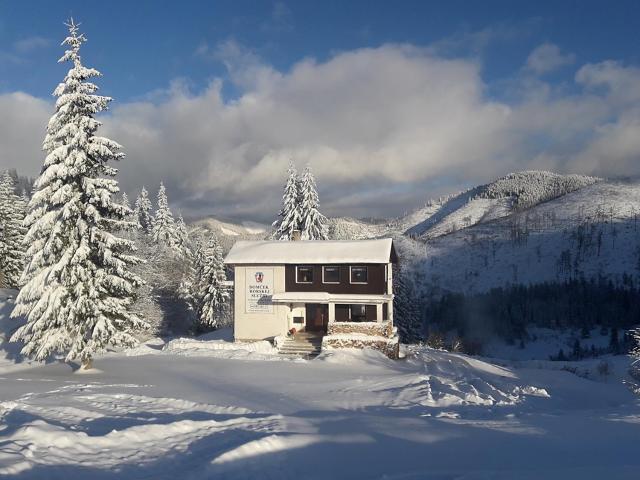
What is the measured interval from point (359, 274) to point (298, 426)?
56.7ft

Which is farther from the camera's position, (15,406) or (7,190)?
(7,190)

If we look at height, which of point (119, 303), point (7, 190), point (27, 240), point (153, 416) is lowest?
point (153, 416)

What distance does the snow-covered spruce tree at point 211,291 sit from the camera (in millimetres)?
47281

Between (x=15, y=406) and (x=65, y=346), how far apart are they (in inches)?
261

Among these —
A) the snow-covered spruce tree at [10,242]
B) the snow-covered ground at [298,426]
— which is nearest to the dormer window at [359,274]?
the snow-covered ground at [298,426]

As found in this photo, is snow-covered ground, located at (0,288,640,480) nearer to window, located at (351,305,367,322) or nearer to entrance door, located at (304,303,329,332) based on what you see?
entrance door, located at (304,303,329,332)

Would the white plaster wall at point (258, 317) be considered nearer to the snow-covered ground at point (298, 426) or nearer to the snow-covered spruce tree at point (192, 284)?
the snow-covered ground at point (298, 426)

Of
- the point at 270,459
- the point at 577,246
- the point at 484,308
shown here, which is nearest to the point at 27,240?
the point at 270,459

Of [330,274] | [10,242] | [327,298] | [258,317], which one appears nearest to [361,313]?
[327,298]

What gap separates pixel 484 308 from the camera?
5733 inches

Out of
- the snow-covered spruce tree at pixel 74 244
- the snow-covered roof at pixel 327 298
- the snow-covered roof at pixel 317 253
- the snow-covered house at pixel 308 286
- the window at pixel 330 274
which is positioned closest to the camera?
the snow-covered spruce tree at pixel 74 244

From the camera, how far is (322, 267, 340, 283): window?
27766mm

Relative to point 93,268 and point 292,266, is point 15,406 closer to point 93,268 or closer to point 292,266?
point 93,268

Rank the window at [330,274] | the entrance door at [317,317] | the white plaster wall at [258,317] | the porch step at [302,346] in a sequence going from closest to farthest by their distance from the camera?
the porch step at [302,346] → the window at [330,274] → the white plaster wall at [258,317] → the entrance door at [317,317]
